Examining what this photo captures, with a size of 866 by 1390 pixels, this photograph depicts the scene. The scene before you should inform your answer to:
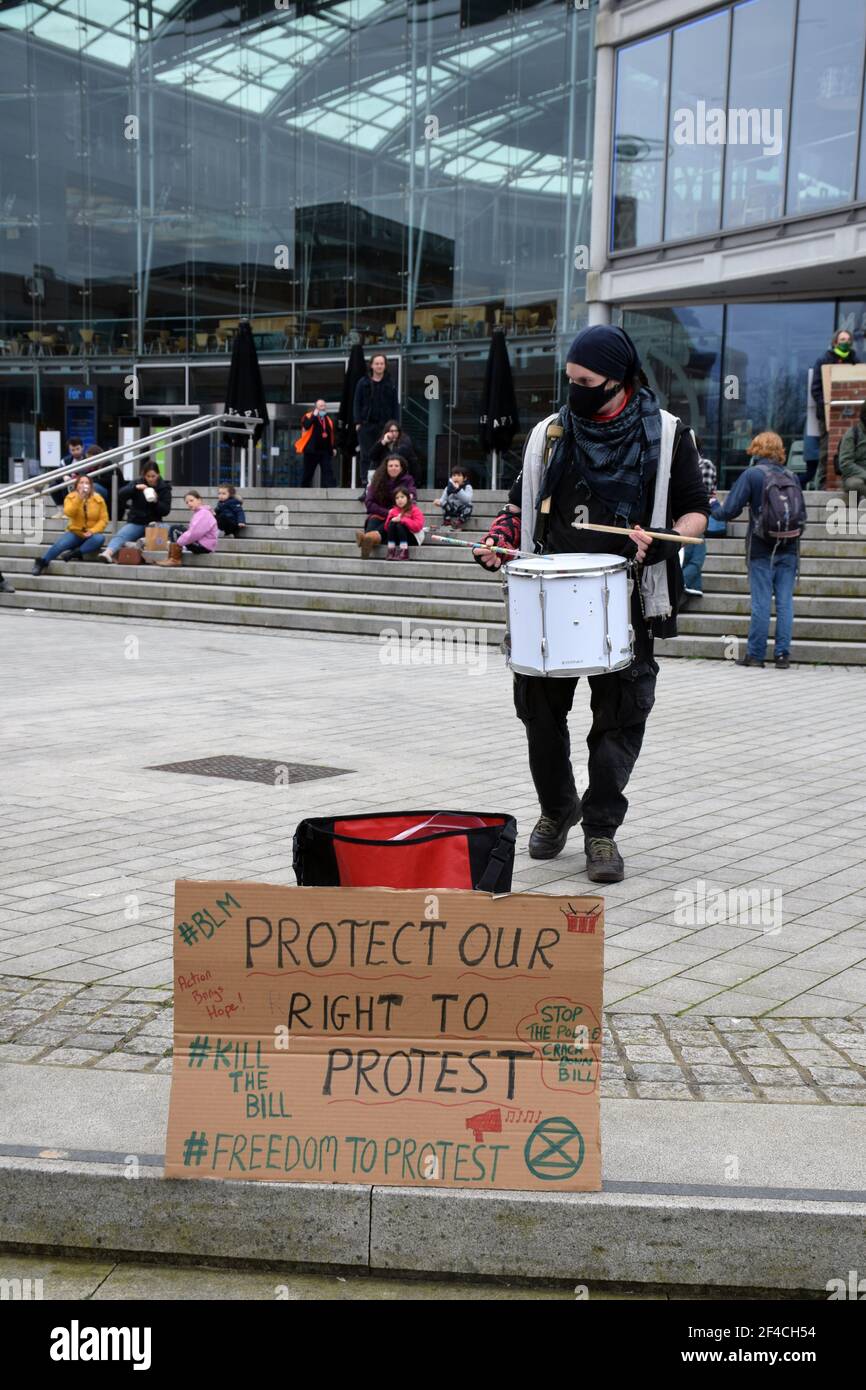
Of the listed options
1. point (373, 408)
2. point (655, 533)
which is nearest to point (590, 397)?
point (655, 533)

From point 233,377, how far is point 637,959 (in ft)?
68.0

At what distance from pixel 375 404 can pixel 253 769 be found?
13.7 metres

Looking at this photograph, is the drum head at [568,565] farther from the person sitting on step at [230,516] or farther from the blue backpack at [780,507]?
the person sitting on step at [230,516]

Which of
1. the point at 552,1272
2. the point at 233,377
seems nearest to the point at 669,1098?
the point at 552,1272

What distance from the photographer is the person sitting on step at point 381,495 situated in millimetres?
17544

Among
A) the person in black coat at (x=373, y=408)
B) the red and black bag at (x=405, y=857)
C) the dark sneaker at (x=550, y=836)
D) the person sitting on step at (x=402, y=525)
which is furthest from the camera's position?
the person in black coat at (x=373, y=408)

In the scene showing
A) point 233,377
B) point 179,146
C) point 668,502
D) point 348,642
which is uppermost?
point 179,146

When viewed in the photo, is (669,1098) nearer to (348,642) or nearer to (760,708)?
(760,708)

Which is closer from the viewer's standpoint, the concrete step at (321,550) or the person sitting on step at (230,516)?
the concrete step at (321,550)

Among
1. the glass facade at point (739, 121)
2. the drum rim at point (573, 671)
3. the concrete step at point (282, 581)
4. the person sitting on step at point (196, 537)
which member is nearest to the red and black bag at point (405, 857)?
the drum rim at point (573, 671)

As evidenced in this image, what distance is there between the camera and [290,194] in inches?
1163

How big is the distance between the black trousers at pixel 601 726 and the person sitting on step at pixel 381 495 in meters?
12.2

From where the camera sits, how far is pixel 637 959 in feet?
15.3

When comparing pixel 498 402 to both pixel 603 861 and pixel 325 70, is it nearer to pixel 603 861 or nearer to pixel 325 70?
pixel 325 70
